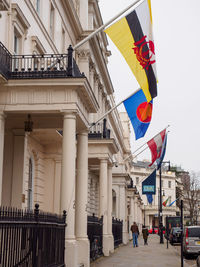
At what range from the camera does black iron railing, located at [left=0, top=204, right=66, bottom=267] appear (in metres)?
9.72

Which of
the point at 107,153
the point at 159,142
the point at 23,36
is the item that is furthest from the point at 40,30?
the point at 159,142

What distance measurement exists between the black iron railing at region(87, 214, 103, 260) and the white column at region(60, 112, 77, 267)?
5468mm

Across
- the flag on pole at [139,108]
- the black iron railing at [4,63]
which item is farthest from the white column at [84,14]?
the black iron railing at [4,63]

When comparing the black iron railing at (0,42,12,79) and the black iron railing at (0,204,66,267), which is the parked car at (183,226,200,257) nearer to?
the black iron railing at (0,204,66,267)

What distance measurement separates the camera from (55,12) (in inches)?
925

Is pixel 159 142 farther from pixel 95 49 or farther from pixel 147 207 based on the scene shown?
pixel 147 207

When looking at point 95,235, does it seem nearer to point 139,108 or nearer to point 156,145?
point 139,108

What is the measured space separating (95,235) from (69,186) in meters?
8.01

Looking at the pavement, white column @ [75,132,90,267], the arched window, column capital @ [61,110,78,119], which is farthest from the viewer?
the arched window

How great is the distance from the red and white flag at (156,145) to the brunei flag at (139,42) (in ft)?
39.4

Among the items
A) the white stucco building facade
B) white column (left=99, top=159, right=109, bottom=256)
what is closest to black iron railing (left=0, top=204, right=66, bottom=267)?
the white stucco building facade

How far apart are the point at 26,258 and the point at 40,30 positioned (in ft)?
40.2

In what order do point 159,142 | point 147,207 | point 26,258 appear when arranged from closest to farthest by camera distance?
point 26,258 → point 159,142 → point 147,207

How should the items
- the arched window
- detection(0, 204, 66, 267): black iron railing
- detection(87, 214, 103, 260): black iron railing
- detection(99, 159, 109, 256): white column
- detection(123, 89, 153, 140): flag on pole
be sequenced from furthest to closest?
detection(99, 159, 109, 256): white column < detection(123, 89, 153, 140): flag on pole < the arched window < detection(87, 214, 103, 260): black iron railing < detection(0, 204, 66, 267): black iron railing
